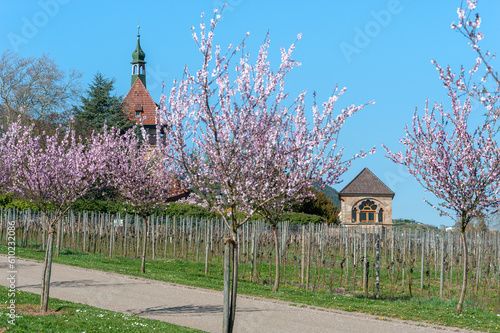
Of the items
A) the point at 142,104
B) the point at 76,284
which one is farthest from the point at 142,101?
the point at 76,284

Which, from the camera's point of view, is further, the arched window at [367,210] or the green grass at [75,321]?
the arched window at [367,210]

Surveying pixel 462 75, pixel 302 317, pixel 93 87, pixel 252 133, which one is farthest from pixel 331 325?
pixel 93 87

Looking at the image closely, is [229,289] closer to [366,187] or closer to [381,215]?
[366,187]

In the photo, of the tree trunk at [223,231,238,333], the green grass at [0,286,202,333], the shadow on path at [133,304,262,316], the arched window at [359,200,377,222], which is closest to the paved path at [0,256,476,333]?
the shadow on path at [133,304,262,316]

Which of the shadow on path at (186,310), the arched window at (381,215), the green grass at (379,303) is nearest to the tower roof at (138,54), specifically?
the arched window at (381,215)

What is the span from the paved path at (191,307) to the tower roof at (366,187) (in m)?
38.2

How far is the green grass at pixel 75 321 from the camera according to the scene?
9.30 meters

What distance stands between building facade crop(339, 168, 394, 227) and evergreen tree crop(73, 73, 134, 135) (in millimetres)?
21426

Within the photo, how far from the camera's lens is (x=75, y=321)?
388 inches

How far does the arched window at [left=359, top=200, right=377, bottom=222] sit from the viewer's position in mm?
51875

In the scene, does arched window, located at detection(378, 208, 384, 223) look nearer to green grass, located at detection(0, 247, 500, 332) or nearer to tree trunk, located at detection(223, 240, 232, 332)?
green grass, located at detection(0, 247, 500, 332)

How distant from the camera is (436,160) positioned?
12727 millimetres

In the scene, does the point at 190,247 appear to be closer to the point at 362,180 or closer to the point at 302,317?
the point at 302,317

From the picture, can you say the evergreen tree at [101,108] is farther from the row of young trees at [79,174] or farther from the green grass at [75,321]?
the green grass at [75,321]
